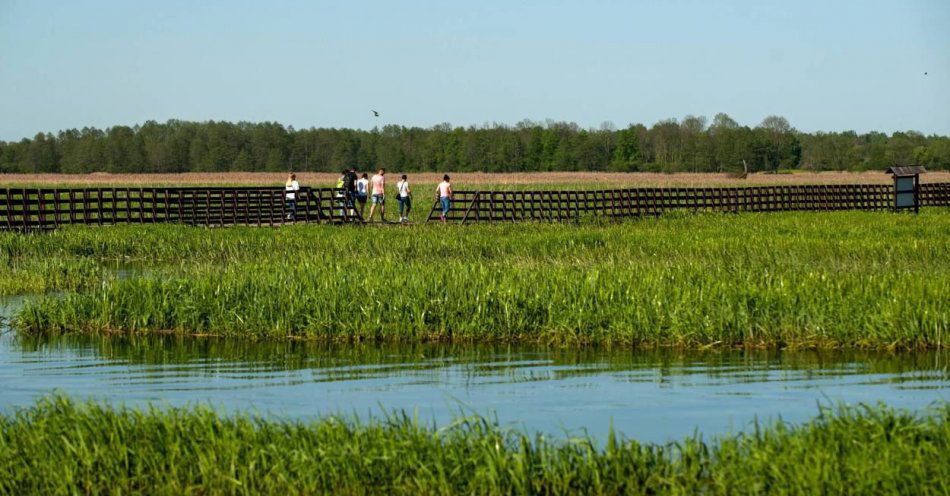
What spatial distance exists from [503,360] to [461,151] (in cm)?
11188

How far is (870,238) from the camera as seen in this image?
27.1 meters

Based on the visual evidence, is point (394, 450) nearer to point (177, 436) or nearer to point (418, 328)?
point (177, 436)

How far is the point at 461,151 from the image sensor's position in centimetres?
12569

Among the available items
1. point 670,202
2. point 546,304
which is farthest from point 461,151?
point 546,304

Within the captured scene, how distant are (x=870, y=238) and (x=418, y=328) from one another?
1447 centimetres

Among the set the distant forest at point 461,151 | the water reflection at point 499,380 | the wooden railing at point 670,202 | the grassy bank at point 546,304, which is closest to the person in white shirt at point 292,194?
the wooden railing at point 670,202

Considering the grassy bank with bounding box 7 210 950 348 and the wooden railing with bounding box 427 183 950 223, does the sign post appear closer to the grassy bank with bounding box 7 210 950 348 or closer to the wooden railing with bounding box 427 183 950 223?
the wooden railing with bounding box 427 183 950 223

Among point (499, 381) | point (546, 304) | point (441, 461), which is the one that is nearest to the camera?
point (441, 461)

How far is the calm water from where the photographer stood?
11.1m

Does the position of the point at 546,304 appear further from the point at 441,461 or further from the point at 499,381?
the point at 441,461

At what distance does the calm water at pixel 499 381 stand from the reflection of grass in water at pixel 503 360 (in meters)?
0.02

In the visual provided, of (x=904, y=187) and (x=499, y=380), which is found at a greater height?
(x=904, y=187)

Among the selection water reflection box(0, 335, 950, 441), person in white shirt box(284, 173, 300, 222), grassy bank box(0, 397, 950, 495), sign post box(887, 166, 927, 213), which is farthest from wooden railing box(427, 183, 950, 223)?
grassy bank box(0, 397, 950, 495)

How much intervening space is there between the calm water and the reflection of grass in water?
2 centimetres
